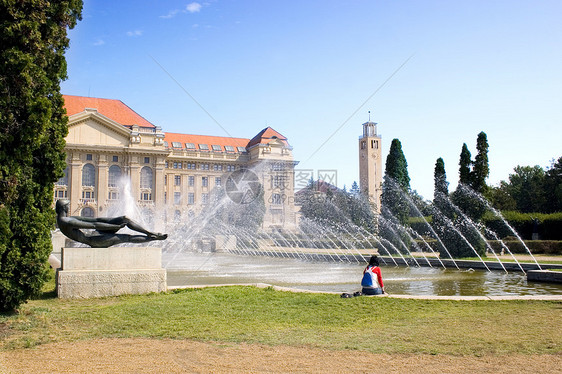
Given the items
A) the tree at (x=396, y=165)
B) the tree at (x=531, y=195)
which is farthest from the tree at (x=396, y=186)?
the tree at (x=531, y=195)

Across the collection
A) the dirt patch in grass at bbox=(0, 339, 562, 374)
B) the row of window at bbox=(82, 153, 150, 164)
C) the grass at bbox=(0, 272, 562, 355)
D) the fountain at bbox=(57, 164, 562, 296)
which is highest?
the row of window at bbox=(82, 153, 150, 164)

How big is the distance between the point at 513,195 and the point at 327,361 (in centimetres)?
6128

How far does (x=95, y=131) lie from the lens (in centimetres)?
6338

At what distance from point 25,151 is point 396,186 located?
2562 cm

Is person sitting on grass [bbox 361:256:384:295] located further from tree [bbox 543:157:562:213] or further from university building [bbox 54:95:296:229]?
university building [bbox 54:95:296:229]

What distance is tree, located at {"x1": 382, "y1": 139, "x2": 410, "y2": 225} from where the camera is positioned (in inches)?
1205

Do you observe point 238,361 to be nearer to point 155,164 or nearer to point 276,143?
point 155,164

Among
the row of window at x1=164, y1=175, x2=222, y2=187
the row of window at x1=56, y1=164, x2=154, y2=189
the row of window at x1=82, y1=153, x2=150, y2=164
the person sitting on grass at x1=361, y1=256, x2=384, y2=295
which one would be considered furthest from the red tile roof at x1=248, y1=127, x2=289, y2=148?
the person sitting on grass at x1=361, y1=256, x2=384, y2=295

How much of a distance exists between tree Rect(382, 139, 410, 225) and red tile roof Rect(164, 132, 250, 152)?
4869 centimetres

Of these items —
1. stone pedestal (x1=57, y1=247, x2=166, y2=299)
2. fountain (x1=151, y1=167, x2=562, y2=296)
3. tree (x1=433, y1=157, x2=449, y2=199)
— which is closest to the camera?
stone pedestal (x1=57, y1=247, x2=166, y2=299)

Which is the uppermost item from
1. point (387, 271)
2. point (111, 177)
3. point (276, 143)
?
point (276, 143)

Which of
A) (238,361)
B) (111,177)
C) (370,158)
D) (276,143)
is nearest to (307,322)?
(238,361)

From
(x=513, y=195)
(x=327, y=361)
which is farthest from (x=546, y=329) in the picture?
(x=513, y=195)

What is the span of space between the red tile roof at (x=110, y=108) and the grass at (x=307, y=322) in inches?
2428
